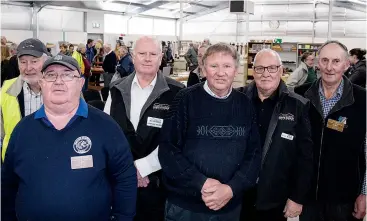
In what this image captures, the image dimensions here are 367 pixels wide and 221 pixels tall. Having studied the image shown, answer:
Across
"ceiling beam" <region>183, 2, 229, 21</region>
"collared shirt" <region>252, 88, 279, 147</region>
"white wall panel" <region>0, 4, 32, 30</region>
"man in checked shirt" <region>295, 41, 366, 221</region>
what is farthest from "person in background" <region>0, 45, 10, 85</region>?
"ceiling beam" <region>183, 2, 229, 21</region>

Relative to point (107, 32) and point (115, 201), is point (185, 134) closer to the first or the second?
point (115, 201)

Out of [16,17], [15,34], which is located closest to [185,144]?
[15,34]

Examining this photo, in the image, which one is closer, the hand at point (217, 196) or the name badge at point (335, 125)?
the hand at point (217, 196)

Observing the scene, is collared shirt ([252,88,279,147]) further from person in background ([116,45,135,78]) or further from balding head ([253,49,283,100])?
person in background ([116,45,135,78])

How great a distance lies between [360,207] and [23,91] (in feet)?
6.84

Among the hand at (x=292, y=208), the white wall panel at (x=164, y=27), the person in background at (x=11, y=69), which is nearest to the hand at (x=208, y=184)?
the hand at (x=292, y=208)

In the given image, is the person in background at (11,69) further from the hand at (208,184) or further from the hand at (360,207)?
the hand at (360,207)

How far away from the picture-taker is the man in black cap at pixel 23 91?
2.12 meters

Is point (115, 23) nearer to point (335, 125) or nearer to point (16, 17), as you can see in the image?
point (16, 17)

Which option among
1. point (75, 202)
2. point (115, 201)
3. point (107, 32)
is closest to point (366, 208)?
point (115, 201)

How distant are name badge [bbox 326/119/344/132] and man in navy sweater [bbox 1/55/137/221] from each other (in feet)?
3.82

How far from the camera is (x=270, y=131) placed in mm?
2057

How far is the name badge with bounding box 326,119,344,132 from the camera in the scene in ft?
6.97

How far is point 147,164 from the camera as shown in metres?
2.17
